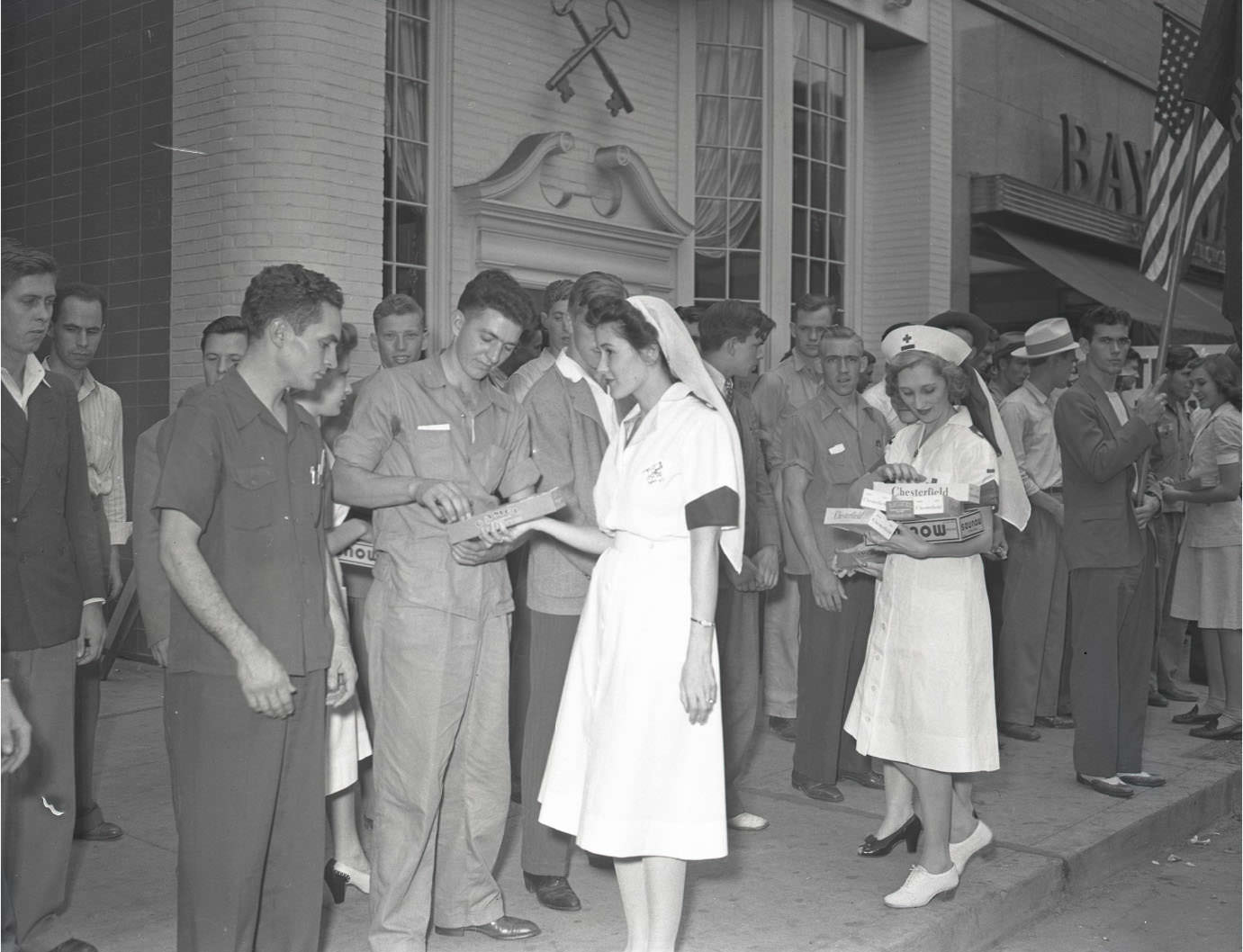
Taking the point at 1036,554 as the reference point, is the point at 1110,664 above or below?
below

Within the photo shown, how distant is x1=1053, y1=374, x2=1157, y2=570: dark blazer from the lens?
589 centimetres

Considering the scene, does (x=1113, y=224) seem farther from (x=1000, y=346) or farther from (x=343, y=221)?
(x=343, y=221)

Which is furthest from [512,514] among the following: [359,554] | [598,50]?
[598,50]

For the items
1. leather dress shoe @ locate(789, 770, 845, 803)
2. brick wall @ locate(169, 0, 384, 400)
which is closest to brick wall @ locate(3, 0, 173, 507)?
brick wall @ locate(169, 0, 384, 400)

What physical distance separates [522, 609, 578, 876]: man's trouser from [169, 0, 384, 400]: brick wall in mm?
4212

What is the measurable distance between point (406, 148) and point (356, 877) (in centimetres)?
600

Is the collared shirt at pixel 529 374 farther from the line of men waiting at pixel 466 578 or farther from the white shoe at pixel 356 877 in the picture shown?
the white shoe at pixel 356 877

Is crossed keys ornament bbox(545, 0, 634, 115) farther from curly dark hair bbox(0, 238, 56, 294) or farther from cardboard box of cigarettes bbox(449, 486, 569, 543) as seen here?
cardboard box of cigarettes bbox(449, 486, 569, 543)

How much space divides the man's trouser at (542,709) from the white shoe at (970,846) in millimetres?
1408

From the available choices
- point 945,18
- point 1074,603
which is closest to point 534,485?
point 1074,603

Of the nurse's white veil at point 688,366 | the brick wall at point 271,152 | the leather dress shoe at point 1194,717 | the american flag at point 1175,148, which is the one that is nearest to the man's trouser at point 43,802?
the nurse's white veil at point 688,366

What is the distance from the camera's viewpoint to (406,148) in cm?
919

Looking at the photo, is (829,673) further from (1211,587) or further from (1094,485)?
(1211,587)

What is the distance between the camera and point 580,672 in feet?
12.7
